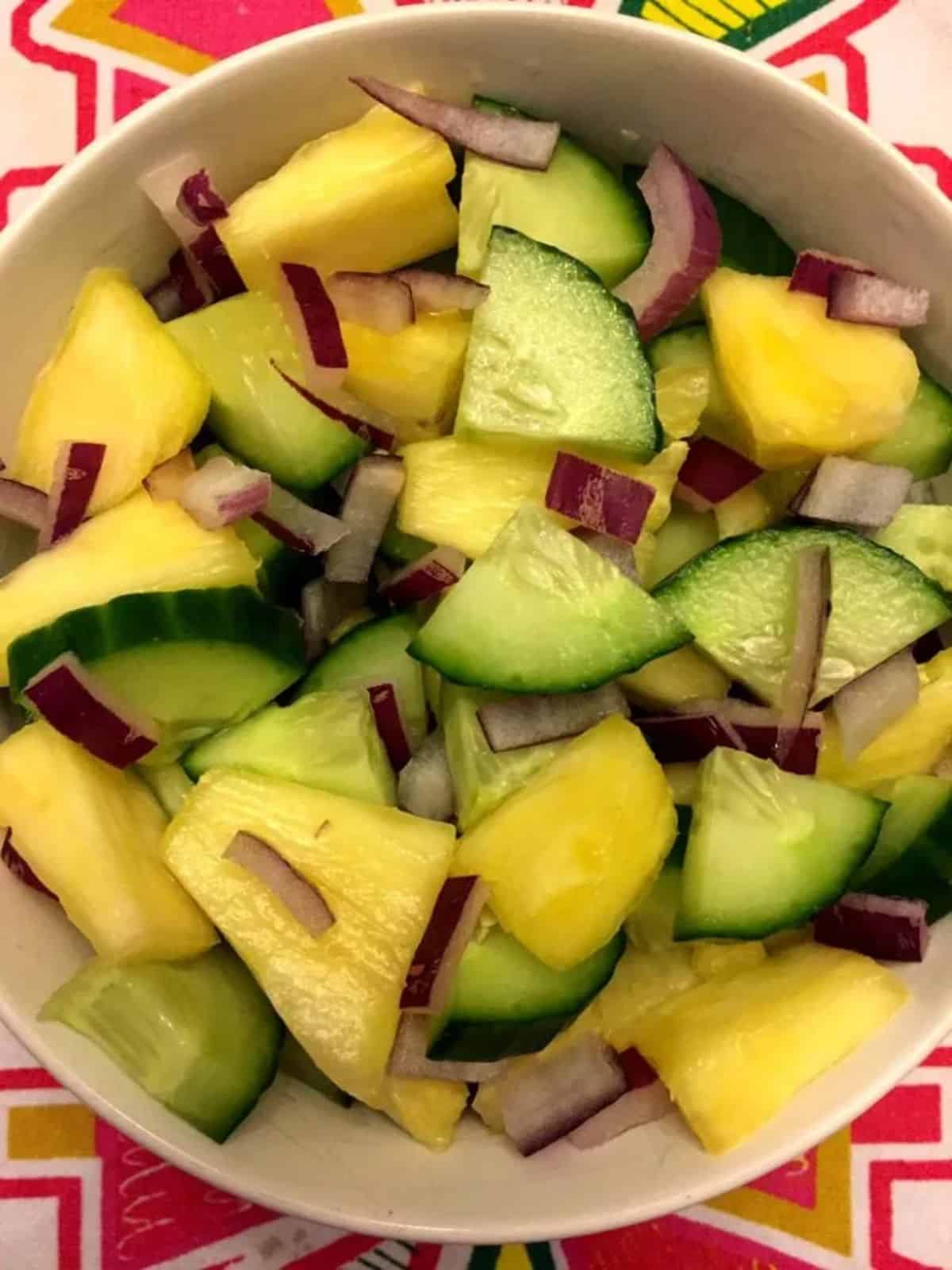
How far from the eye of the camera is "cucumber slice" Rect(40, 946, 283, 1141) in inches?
33.0

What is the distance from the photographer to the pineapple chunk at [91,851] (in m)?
0.80

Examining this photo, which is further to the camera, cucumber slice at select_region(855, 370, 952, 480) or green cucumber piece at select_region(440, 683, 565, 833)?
cucumber slice at select_region(855, 370, 952, 480)

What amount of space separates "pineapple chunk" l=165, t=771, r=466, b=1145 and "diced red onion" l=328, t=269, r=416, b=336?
346 mm

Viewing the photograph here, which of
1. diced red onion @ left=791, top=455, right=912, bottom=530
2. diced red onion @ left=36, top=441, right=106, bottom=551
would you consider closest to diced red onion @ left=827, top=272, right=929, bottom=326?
diced red onion @ left=791, top=455, right=912, bottom=530

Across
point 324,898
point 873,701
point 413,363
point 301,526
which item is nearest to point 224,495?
point 301,526

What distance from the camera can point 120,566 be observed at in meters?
0.82

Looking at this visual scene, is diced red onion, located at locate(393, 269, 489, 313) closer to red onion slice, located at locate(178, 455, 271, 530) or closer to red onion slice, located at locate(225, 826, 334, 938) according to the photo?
red onion slice, located at locate(178, 455, 271, 530)

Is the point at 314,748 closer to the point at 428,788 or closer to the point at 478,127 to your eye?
the point at 428,788

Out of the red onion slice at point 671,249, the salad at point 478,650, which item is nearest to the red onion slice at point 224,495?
the salad at point 478,650

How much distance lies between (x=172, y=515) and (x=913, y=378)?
0.57 metres

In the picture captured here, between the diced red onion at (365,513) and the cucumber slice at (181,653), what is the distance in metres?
0.06

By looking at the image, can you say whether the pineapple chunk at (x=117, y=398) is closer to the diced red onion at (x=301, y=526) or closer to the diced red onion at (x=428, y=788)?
the diced red onion at (x=301, y=526)

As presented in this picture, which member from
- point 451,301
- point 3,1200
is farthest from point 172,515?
point 3,1200

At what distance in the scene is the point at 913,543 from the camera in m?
0.94
